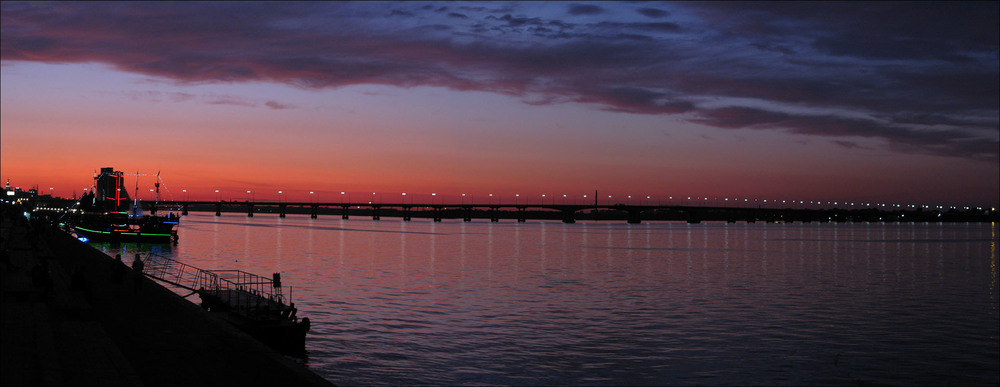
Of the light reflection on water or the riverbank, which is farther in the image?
the light reflection on water

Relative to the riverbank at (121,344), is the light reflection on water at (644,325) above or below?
below

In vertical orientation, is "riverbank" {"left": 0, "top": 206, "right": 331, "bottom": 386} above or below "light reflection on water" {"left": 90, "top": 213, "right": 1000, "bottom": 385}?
above

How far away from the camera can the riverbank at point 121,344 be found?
1950 cm

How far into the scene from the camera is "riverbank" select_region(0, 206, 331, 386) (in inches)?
768

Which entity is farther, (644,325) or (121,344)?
(644,325)

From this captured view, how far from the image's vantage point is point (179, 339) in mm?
25516

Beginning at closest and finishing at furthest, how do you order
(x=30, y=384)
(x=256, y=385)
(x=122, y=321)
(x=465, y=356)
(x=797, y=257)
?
(x=30, y=384) < (x=256, y=385) < (x=122, y=321) < (x=465, y=356) < (x=797, y=257)

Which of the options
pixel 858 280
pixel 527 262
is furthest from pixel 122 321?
pixel 527 262

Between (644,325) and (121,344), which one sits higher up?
(121,344)

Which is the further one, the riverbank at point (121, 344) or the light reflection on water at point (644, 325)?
the light reflection on water at point (644, 325)

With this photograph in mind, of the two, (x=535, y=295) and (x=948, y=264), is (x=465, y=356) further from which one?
(x=948, y=264)

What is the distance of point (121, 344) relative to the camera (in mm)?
24109

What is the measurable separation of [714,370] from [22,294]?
1084 inches

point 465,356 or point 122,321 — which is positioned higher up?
point 122,321
